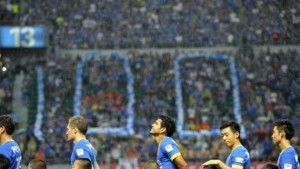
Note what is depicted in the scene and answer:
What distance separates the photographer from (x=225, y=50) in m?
27.4

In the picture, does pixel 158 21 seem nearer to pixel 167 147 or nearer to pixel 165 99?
pixel 165 99

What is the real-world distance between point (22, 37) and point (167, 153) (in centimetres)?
2128

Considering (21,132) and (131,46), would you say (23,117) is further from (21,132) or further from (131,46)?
(131,46)

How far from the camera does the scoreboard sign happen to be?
27.5 metres

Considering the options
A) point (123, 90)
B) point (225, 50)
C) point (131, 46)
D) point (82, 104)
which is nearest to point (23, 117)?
point (82, 104)

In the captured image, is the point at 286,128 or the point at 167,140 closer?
the point at 286,128

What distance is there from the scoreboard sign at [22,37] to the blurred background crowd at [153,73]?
1.60 ft

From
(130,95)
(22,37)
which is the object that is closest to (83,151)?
(130,95)

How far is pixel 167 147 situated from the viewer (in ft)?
24.0

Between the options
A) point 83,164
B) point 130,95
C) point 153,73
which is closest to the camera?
point 83,164

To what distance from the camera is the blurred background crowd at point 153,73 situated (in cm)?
2142

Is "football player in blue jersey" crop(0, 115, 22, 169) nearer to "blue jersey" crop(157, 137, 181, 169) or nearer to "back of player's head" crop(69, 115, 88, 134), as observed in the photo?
"back of player's head" crop(69, 115, 88, 134)

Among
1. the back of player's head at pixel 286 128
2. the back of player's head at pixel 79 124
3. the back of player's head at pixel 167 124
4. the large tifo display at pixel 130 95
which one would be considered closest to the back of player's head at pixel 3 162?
the back of player's head at pixel 79 124

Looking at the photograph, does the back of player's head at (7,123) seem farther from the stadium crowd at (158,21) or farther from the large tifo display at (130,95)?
the stadium crowd at (158,21)
